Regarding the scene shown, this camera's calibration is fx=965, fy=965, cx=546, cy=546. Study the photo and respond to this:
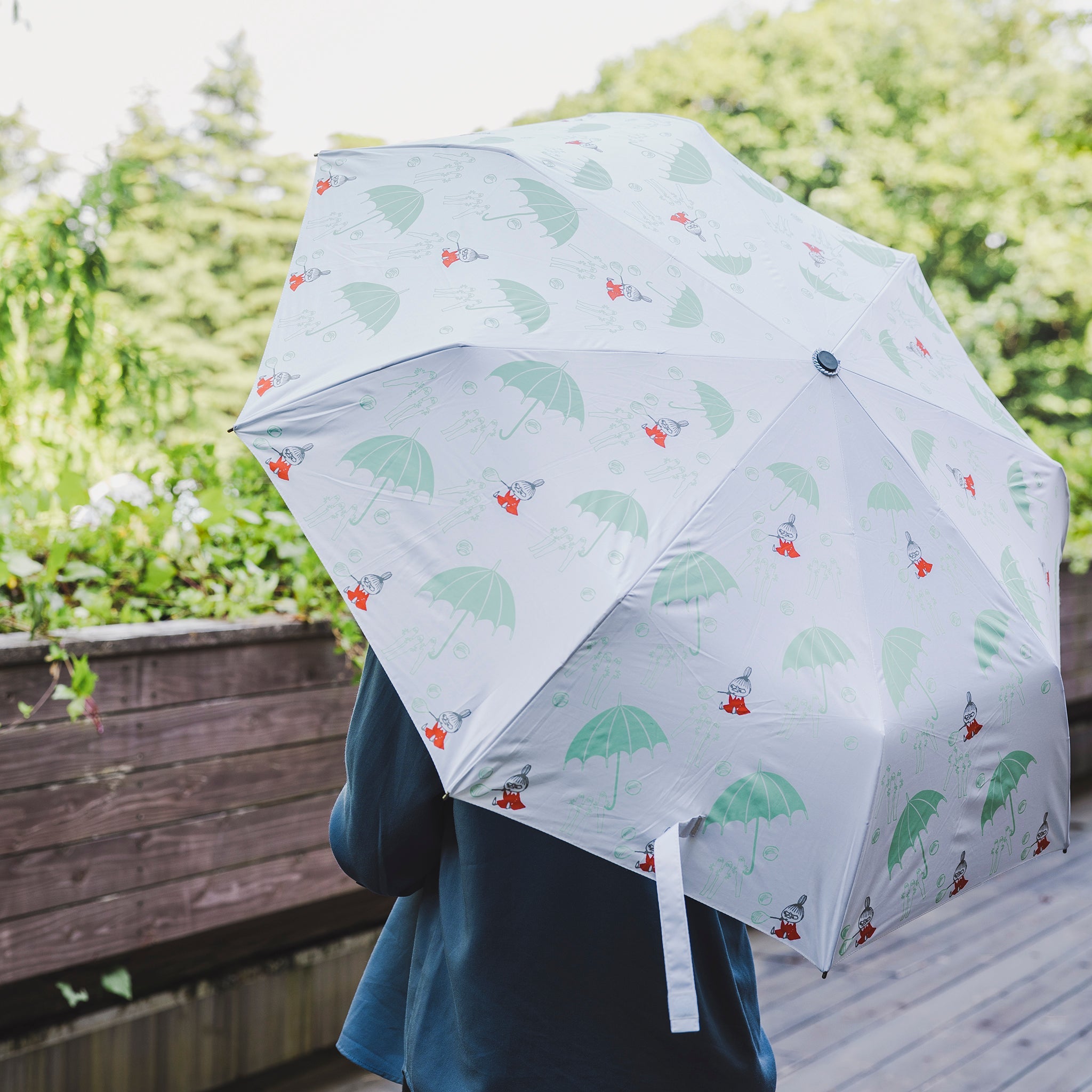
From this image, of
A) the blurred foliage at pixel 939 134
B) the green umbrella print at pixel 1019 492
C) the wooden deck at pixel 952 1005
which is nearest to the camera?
the green umbrella print at pixel 1019 492

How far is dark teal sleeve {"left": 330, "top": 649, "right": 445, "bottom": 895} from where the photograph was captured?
3.46ft

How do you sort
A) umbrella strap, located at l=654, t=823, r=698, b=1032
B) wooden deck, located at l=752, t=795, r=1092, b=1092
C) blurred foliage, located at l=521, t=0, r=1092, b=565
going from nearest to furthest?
umbrella strap, located at l=654, t=823, r=698, b=1032, wooden deck, located at l=752, t=795, r=1092, b=1092, blurred foliage, located at l=521, t=0, r=1092, b=565

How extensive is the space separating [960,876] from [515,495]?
0.77m

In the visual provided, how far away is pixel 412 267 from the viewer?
114 cm

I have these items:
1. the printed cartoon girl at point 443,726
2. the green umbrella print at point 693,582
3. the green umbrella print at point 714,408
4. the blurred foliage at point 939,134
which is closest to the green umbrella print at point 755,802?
the green umbrella print at point 693,582

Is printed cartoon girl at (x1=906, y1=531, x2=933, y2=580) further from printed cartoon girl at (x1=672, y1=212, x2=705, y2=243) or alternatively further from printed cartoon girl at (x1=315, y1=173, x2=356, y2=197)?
printed cartoon girl at (x1=315, y1=173, x2=356, y2=197)

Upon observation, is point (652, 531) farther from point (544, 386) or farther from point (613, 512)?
point (544, 386)

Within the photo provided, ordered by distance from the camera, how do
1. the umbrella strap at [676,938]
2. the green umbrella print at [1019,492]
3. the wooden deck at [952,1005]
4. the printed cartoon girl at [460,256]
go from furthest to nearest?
the wooden deck at [952,1005] → the green umbrella print at [1019,492] → the printed cartoon girl at [460,256] → the umbrella strap at [676,938]

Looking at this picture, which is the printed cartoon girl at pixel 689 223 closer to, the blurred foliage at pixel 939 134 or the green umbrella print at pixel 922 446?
the green umbrella print at pixel 922 446

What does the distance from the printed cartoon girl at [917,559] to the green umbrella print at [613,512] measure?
0.41 meters

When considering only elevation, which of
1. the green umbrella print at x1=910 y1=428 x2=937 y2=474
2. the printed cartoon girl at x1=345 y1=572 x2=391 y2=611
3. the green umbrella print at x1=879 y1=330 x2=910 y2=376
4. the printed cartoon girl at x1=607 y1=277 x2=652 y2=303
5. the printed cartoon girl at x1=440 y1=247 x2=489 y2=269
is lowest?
the printed cartoon girl at x1=345 y1=572 x2=391 y2=611

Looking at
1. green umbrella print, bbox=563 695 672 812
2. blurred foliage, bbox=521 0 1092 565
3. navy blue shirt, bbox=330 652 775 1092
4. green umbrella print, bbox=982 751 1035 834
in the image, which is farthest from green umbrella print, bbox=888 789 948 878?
blurred foliage, bbox=521 0 1092 565

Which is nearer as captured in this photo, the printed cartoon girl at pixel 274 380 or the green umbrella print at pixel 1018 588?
the printed cartoon girl at pixel 274 380

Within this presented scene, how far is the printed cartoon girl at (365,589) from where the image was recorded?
38.7 inches
